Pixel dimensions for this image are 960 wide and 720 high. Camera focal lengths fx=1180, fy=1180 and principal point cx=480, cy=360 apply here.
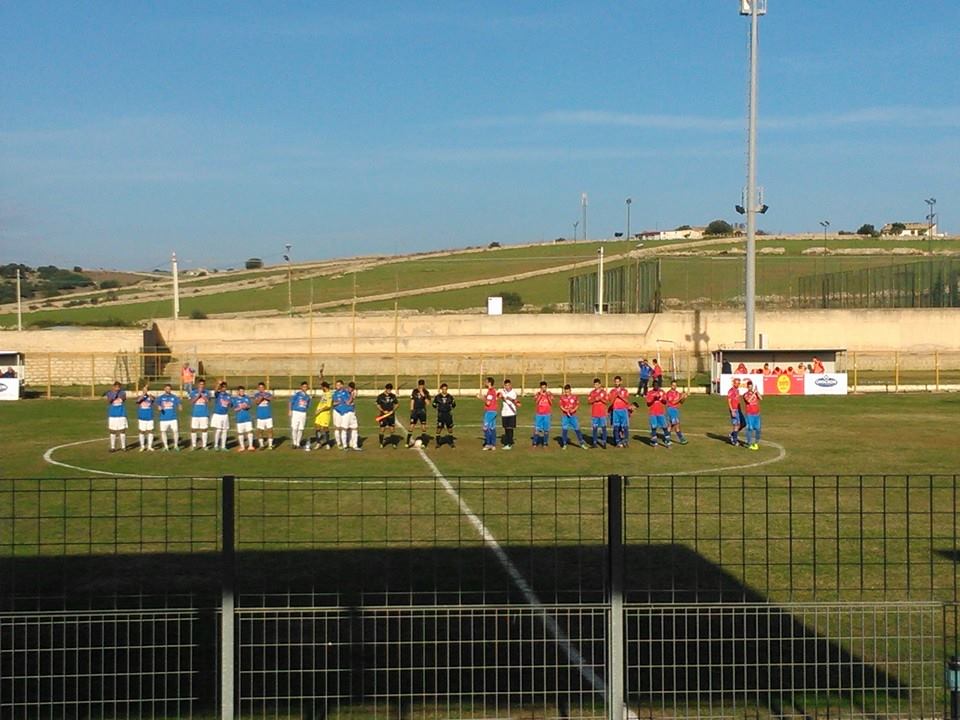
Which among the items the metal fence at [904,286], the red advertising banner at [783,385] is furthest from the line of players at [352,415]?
the metal fence at [904,286]

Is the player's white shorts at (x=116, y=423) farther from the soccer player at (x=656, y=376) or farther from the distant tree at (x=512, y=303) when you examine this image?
the distant tree at (x=512, y=303)

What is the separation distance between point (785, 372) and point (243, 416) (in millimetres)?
23036

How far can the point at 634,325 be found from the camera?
60125 mm

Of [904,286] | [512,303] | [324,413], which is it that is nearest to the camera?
[324,413]

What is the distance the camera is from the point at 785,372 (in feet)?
138

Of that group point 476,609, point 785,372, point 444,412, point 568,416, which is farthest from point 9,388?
point 476,609

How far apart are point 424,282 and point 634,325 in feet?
164

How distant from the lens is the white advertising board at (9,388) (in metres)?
43.3

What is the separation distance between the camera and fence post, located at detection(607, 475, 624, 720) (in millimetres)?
6412

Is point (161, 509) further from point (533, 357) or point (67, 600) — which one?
point (533, 357)

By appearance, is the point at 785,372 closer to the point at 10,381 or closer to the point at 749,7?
the point at 749,7

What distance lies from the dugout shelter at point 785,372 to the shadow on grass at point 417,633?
2930cm

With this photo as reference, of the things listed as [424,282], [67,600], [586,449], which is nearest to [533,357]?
[586,449]

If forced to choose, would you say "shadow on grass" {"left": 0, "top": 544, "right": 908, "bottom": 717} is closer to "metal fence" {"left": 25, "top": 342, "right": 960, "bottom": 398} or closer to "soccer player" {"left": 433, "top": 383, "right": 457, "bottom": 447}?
"soccer player" {"left": 433, "top": 383, "right": 457, "bottom": 447}
